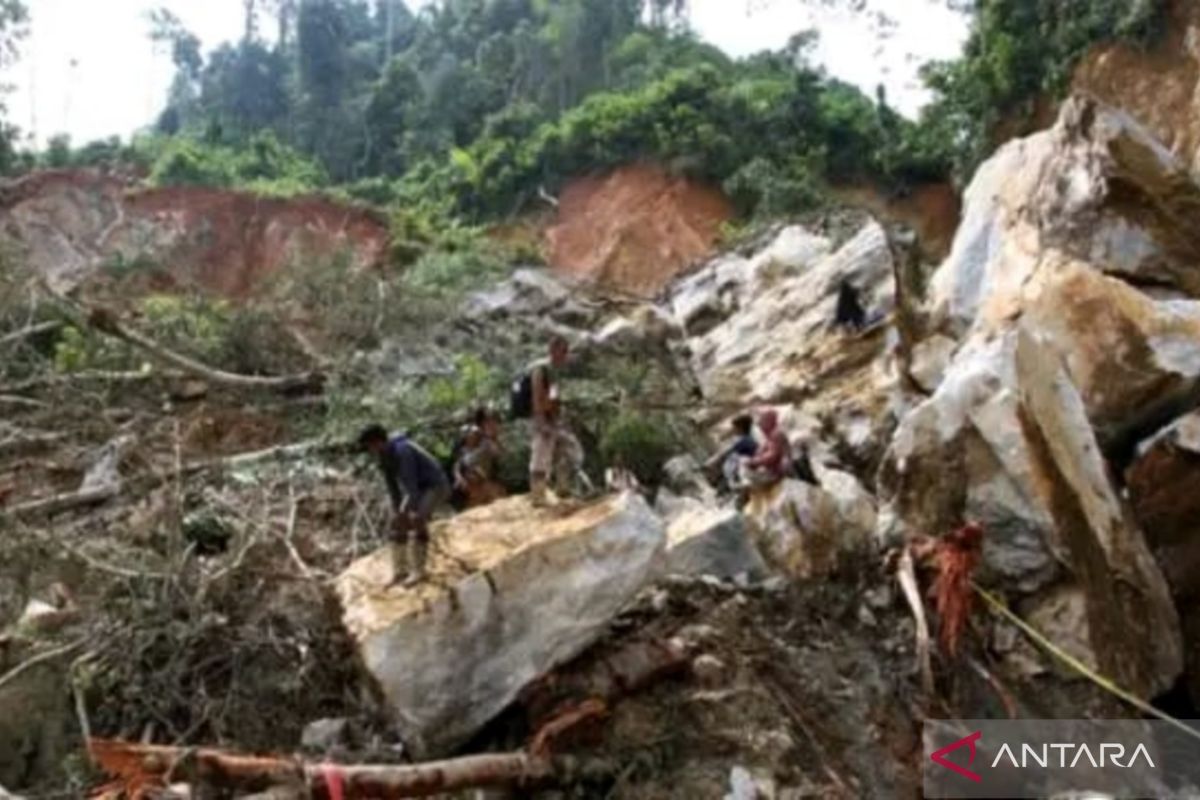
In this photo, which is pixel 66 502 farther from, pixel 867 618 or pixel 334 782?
pixel 867 618

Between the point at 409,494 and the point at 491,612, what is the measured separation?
780 mm

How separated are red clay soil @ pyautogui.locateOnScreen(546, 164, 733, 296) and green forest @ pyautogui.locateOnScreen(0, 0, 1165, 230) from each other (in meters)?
0.45

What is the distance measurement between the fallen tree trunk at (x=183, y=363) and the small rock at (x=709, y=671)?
20.4ft

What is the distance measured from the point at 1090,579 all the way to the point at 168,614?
5481mm

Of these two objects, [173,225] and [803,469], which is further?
[173,225]

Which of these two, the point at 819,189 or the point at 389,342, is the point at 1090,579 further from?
the point at 819,189

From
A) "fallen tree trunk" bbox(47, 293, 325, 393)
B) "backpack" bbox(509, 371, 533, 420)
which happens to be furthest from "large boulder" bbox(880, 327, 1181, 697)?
"fallen tree trunk" bbox(47, 293, 325, 393)

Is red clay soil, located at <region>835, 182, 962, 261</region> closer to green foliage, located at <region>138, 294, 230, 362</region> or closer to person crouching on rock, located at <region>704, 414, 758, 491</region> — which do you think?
green foliage, located at <region>138, 294, 230, 362</region>

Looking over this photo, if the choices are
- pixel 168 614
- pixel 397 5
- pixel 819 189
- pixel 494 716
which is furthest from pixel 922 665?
pixel 397 5

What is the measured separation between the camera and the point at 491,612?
685 centimetres

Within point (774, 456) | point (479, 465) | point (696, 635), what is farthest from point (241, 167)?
point (696, 635)

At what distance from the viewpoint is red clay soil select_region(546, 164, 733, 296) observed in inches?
986

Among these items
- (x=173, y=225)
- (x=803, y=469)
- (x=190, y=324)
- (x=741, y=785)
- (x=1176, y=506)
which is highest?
(x=173, y=225)

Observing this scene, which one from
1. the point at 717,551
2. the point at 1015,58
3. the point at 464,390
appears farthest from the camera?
the point at 1015,58
